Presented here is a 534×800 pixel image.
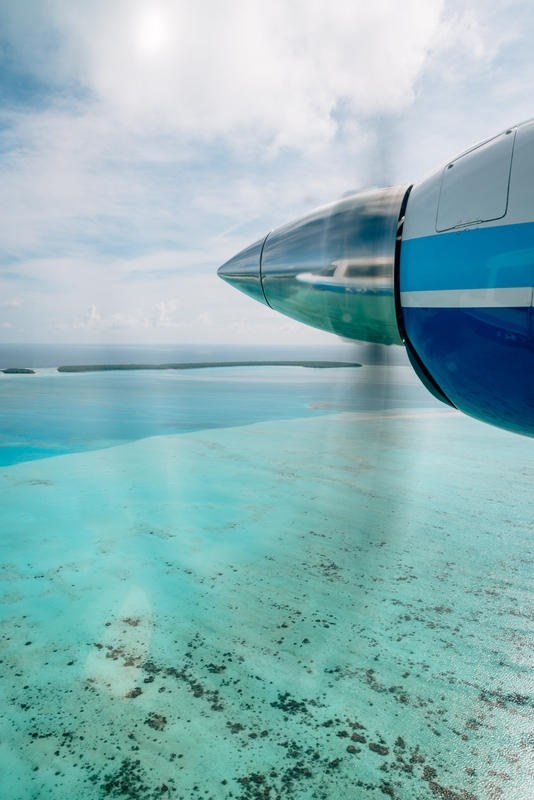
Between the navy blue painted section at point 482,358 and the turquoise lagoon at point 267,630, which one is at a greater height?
the navy blue painted section at point 482,358

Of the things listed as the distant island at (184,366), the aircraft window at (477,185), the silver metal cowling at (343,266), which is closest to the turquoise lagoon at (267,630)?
the silver metal cowling at (343,266)

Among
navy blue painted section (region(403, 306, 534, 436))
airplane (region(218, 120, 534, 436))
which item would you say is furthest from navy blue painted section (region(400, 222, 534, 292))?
A: navy blue painted section (region(403, 306, 534, 436))

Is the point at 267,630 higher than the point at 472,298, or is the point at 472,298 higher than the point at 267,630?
the point at 472,298

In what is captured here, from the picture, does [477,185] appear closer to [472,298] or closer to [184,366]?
[472,298]

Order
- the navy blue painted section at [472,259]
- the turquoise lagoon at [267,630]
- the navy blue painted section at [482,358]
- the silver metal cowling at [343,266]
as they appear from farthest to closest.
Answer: the turquoise lagoon at [267,630]
the silver metal cowling at [343,266]
the navy blue painted section at [482,358]
the navy blue painted section at [472,259]

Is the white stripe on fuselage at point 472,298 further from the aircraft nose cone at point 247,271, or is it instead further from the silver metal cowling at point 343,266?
the aircraft nose cone at point 247,271

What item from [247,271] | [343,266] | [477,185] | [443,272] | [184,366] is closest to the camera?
[477,185]

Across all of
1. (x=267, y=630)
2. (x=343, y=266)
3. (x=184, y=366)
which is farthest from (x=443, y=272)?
(x=184, y=366)
